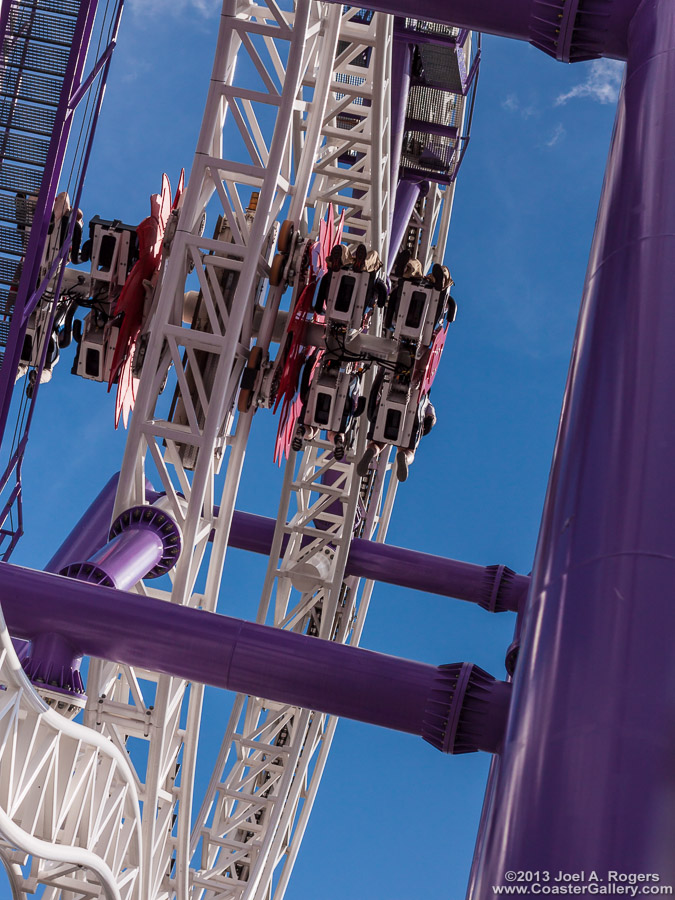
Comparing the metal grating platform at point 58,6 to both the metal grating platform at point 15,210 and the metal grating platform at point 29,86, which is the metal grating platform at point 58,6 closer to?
the metal grating platform at point 29,86

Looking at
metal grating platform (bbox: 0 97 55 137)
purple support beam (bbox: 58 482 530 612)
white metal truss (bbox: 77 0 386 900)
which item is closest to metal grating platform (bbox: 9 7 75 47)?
metal grating platform (bbox: 0 97 55 137)

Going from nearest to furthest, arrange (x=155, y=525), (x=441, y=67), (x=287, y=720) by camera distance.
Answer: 1. (x=155, y=525)
2. (x=287, y=720)
3. (x=441, y=67)

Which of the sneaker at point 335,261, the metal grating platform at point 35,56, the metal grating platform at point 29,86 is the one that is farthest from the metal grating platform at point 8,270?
the sneaker at point 335,261

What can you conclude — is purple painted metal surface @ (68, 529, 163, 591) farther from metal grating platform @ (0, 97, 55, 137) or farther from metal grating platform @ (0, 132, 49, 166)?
metal grating platform @ (0, 97, 55, 137)

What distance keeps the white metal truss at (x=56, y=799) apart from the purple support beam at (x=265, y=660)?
1.01 meters

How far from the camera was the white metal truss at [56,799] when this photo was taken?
32.3 feet

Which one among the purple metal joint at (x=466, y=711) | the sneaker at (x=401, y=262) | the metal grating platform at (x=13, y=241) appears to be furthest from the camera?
the sneaker at (x=401, y=262)

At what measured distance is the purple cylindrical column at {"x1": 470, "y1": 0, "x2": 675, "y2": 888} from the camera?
5.57 meters

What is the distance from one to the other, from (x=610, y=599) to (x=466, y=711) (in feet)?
12.2

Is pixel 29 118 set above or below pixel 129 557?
above

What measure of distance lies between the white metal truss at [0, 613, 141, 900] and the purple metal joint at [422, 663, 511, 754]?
134 inches

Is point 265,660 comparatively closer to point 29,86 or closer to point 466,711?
point 466,711

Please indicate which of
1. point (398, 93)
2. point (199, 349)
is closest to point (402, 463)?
point (199, 349)

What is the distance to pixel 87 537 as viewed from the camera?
1794cm
